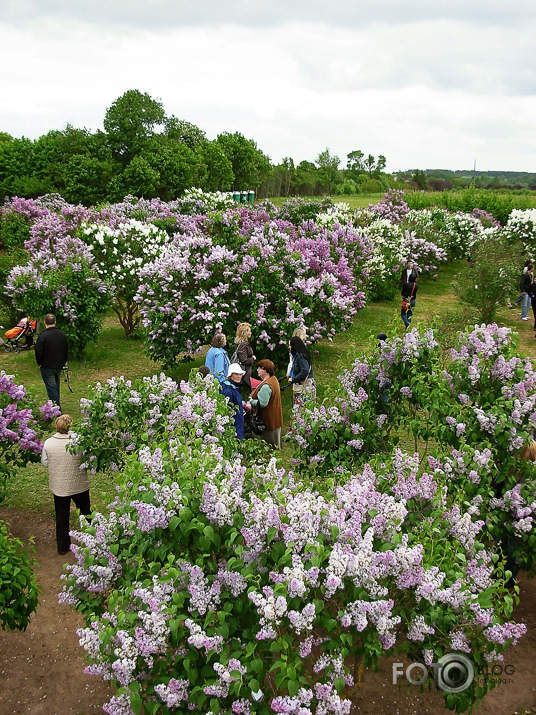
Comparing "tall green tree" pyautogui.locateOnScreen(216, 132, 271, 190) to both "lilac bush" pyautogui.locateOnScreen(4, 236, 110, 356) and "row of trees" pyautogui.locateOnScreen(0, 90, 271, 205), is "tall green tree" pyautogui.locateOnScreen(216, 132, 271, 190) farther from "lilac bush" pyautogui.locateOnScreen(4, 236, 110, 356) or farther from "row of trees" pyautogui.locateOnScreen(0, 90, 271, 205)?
"lilac bush" pyautogui.locateOnScreen(4, 236, 110, 356)

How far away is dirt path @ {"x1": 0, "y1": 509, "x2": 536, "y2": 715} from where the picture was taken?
458 centimetres

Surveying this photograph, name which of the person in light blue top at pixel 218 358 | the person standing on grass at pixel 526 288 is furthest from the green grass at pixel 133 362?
the person in light blue top at pixel 218 358

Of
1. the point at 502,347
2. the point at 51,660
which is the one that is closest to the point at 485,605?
the point at 502,347

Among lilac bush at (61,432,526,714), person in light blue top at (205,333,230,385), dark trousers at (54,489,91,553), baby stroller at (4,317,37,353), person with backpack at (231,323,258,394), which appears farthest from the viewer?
baby stroller at (4,317,37,353)

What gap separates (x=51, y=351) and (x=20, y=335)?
581 cm

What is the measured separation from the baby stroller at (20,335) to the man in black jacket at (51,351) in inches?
210

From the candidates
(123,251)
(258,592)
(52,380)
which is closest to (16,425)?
(52,380)

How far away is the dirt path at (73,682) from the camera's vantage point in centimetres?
458

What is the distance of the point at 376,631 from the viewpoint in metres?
3.26

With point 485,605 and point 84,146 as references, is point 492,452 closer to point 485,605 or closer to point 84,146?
point 485,605

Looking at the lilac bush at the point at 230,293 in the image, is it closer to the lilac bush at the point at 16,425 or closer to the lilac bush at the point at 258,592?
the lilac bush at the point at 16,425

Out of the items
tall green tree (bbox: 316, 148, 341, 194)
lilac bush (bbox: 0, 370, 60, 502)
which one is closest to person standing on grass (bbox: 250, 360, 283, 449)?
lilac bush (bbox: 0, 370, 60, 502)

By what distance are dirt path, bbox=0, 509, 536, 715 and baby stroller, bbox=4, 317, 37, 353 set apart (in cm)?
1010

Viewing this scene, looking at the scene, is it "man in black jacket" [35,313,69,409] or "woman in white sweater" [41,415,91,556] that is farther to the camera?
"man in black jacket" [35,313,69,409]
